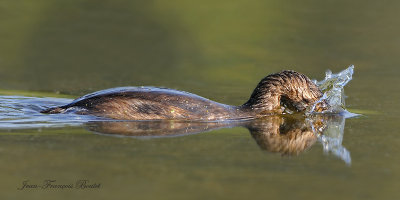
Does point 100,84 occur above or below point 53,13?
below

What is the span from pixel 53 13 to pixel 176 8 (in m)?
3.39

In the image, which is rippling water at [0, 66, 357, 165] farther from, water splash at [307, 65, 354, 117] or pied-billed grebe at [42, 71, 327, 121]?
pied-billed grebe at [42, 71, 327, 121]

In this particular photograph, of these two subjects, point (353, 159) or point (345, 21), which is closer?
point (353, 159)

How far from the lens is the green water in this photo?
6.68 metres

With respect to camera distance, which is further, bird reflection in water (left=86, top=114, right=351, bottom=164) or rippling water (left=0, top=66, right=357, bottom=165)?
rippling water (left=0, top=66, right=357, bottom=165)

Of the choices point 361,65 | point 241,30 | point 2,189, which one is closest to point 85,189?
point 2,189

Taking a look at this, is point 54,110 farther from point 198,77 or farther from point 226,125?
point 198,77

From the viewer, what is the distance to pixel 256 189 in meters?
6.52

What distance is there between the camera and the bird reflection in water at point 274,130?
8.34m

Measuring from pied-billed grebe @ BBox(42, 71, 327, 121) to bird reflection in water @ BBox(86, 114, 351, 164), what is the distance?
0.60 feet

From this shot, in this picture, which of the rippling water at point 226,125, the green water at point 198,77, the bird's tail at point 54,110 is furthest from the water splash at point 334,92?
the bird's tail at point 54,110

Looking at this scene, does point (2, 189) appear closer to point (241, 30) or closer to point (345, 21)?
point (241, 30)

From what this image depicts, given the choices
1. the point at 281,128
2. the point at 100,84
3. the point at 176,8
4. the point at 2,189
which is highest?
the point at 176,8

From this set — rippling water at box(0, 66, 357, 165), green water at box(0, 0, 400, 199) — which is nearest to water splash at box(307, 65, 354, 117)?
rippling water at box(0, 66, 357, 165)
